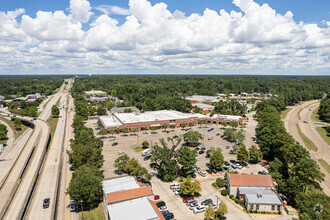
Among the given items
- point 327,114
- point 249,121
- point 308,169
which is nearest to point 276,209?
point 308,169

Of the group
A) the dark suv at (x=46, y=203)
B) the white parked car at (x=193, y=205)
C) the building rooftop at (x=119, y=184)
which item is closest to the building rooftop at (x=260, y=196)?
the white parked car at (x=193, y=205)

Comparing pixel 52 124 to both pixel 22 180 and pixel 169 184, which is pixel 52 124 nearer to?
pixel 22 180

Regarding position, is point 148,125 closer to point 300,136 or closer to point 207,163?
point 207,163

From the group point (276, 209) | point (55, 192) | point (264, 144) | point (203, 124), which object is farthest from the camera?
point (203, 124)

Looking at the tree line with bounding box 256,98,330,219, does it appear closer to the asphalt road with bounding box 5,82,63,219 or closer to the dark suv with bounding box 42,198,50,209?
the dark suv with bounding box 42,198,50,209

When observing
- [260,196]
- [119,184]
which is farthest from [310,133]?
[119,184]

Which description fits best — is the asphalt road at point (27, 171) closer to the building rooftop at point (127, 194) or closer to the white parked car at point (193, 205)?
the building rooftop at point (127, 194)
